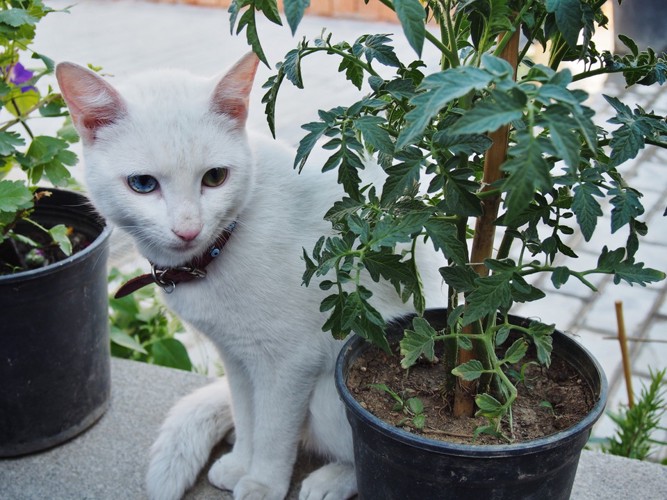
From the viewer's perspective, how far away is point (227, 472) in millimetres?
1651

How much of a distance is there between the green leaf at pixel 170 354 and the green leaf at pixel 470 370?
1.22m

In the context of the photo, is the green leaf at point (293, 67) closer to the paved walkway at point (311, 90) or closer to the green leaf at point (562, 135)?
the green leaf at point (562, 135)

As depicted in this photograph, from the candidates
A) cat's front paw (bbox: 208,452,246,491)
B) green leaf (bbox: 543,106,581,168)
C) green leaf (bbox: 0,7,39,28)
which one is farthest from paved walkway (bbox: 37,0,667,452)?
green leaf (bbox: 0,7,39,28)

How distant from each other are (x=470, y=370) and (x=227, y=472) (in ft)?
→ 2.40

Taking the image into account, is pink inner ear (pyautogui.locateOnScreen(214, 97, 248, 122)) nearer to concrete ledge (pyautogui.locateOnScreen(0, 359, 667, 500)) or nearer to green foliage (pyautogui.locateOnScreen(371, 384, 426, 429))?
green foliage (pyautogui.locateOnScreen(371, 384, 426, 429))

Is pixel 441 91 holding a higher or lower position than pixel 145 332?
higher

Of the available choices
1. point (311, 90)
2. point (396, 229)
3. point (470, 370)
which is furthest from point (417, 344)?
point (311, 90)

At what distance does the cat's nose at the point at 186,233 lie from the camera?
1.28 metres

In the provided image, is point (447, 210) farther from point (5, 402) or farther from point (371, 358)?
point (5, 402)

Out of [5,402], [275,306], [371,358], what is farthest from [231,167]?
[5,402]

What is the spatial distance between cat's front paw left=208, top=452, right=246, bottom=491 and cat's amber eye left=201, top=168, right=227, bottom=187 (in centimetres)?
64

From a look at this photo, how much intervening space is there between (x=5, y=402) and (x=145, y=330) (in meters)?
0.72

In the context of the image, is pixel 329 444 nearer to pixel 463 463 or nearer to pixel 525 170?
pixel 463 463

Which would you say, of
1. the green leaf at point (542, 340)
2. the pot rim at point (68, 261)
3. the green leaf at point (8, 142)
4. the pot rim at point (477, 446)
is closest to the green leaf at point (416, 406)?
the pot rim at point (477, 446)
